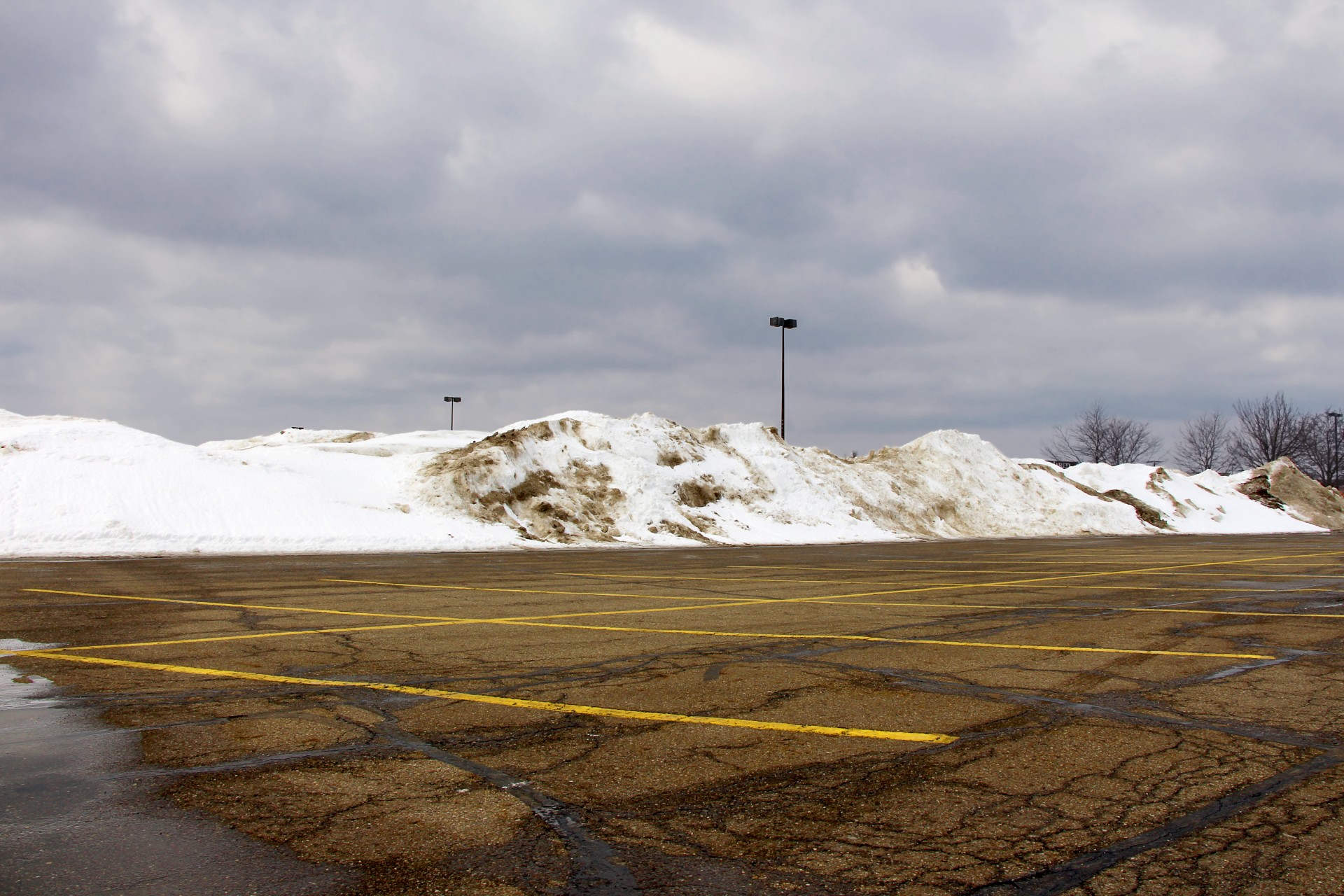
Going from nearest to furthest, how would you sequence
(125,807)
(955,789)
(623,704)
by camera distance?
(125,807) < (955,789) < (623,704)

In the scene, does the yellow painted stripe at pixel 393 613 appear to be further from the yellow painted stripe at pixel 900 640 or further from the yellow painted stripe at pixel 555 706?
the yellow painted stripe at pixel 555 706

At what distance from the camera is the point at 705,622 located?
1008 cm

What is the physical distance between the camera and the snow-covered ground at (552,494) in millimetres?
26641

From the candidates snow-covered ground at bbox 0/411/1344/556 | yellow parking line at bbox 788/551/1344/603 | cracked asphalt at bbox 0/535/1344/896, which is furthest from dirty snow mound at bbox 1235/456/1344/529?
cracked asphalt at bbox 0/535/1344/896

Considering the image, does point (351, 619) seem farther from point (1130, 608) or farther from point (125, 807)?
point (1130, 608)

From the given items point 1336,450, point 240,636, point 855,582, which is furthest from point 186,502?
point 1336,450

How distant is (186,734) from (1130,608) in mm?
10470

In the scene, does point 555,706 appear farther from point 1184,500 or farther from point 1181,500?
point 1184,500

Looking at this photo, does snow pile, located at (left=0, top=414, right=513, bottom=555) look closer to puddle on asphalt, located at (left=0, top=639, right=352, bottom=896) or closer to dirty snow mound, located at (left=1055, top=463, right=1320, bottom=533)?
puddle on asphalt, located at (left=0, top=639, right=352, bottom=896)

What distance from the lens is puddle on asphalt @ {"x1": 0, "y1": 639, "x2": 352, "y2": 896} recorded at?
3.21 m

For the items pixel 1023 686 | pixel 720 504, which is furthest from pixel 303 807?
pixel 720 504

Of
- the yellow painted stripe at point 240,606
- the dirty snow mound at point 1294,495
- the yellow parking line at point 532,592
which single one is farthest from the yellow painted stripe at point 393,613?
the dirty snow mound at point 1294,495

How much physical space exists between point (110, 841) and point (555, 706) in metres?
2.69

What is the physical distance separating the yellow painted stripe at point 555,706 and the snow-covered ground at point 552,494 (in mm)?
18419
